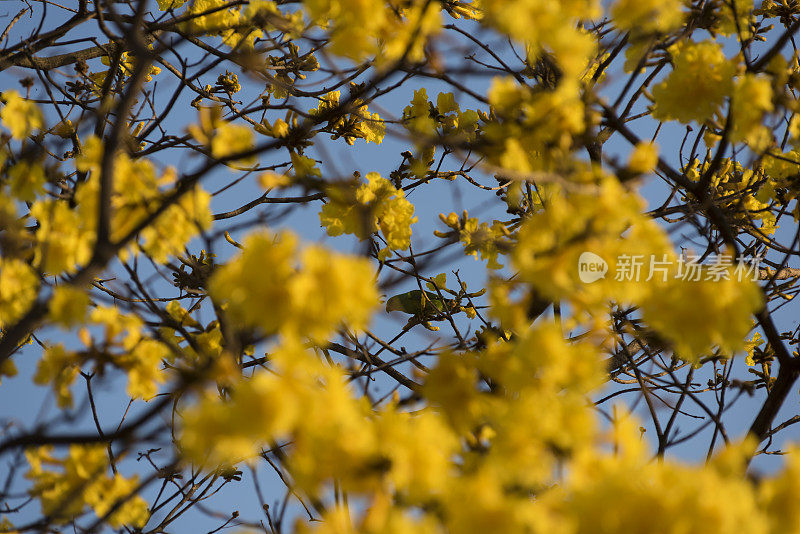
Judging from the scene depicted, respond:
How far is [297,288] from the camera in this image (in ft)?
3.95

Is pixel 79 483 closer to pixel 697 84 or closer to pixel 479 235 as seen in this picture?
pixel 479 235

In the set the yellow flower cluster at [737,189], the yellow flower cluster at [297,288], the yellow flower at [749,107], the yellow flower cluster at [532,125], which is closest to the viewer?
the yellow flower cluster at [297,288]

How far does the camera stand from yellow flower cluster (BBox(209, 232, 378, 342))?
124 centimetres

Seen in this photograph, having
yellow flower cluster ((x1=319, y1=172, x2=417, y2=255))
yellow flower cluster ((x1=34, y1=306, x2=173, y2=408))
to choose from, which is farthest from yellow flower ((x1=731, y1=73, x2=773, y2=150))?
yellow flower cluster ((x1=34, y1=306, x2=173, y2=408))

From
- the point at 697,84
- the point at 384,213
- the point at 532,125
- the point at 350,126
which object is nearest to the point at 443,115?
the point at 350,126

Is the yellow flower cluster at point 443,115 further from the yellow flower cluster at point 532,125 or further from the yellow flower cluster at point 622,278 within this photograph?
the yellow flower cluster at point 622,278

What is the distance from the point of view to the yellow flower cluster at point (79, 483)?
5.57 ft

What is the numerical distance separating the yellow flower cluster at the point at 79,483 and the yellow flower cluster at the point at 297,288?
769mm

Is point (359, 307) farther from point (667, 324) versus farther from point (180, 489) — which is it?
point (180, 489)

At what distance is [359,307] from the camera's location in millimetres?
1284

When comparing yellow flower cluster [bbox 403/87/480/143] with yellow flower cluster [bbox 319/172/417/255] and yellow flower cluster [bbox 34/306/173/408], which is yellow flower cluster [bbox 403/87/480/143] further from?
yellow flower cluster [bbox 34/306/173/408]

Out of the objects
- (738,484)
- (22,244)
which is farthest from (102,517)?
(738,484)

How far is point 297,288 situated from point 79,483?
1.03 metres

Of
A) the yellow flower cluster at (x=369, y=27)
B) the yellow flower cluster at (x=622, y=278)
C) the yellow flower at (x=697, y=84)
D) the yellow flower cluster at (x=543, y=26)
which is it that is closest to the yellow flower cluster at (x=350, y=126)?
the yellow flower cluster at (x=369, y=27)
